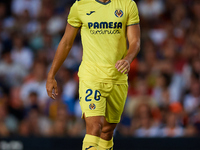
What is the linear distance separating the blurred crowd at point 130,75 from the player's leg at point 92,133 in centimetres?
356

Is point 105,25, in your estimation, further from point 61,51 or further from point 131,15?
point 61,51

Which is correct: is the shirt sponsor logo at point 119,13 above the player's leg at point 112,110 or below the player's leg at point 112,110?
above

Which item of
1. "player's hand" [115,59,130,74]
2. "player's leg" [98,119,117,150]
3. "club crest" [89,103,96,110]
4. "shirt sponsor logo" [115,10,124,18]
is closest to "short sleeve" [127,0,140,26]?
"shirt sponsor logo" [115,10,124,18]

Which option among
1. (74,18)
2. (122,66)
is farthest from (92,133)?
(74,18)

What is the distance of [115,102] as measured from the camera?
16.7 ft

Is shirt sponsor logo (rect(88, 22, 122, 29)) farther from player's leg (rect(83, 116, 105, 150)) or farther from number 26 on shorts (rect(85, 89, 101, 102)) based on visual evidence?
player's leg (rect(83, 116, 105, 150))

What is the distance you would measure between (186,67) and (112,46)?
4.72 meters

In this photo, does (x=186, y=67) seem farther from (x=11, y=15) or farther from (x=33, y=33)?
(x=11, y=15)

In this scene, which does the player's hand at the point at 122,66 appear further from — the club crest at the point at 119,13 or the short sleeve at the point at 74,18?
the short sleeve at the point at 74,18

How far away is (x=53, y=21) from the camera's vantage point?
1125 cm

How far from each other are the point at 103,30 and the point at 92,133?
1223 millimetres

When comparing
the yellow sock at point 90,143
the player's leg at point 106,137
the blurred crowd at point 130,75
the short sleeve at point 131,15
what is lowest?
the blurred crowd at point 130,75

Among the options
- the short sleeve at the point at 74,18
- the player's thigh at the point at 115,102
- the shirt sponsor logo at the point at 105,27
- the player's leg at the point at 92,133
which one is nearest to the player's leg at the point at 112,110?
the player's thigh at the point at 115,102

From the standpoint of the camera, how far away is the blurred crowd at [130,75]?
835cm
